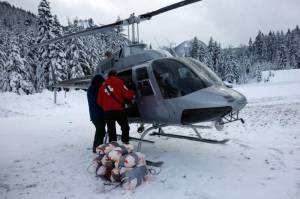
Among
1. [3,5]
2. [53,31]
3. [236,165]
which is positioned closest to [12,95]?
[53,31]

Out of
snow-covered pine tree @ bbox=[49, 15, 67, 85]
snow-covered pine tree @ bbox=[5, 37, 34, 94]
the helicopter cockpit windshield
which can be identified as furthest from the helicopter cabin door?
snow-covered pine tree @ bbox=[5, 37, 34, 94]

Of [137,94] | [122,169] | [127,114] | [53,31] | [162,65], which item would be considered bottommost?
[122,169]

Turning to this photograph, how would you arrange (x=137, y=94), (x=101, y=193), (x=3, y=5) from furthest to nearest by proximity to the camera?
(x=3, y=5)
(x=137, y=94)
(x=101, y=193)

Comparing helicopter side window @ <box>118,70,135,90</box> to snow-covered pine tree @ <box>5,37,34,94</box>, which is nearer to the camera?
helicopter side window @ <box>118,70,135,90</box>

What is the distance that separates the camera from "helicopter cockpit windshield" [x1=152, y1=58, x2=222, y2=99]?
6441 millimetres

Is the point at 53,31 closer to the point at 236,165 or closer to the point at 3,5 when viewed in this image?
the point at 236,165

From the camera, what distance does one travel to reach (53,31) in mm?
33906

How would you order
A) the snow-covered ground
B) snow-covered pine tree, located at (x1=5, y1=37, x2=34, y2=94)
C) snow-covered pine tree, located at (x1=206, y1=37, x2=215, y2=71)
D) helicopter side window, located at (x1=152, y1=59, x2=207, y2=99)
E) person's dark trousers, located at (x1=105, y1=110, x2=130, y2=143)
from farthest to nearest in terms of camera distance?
snow-covered pine tree, located at (x1=206, y1=37, x2=215, y2=71)
snow-covered pine tree, located at (x1=5, y1=37, x2=34, y2=94)
person's dark trousers, located at (x1=105, y1=110, x2=130, y2=143)
helicopter side window, located at (x1=152, y1=59, x2=207, y2=99)
the snow-covered ground

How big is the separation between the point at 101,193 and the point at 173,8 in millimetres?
4323

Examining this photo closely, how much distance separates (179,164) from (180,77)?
1.98 meters

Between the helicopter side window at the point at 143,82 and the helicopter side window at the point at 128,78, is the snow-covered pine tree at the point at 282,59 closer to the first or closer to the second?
the helicopter side window at the point at 128,78

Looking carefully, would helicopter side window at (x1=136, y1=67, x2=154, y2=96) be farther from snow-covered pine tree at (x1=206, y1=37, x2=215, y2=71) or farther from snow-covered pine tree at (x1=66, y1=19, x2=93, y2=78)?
snow-covered pine tree at (x1=206, y1=37, x2=215, y2=71)

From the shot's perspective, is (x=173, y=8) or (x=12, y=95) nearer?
(x=173, y=8)

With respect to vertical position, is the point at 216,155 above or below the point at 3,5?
below
